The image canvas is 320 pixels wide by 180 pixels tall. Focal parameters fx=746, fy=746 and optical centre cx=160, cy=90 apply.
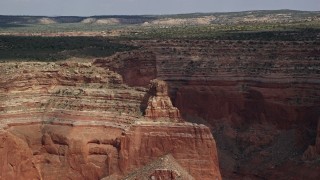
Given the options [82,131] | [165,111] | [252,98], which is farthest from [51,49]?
[165,111]

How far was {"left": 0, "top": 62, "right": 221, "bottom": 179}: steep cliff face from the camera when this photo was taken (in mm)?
46688

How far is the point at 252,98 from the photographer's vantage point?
6303 centimetres

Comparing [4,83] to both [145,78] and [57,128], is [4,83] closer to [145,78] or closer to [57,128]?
[57,128]

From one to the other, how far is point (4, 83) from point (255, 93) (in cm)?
2199

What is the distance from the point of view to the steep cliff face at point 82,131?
4669cm

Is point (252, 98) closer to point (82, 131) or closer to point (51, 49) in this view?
point (82, 131)

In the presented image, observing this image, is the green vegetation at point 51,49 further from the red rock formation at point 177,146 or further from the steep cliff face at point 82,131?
the red rock formation at point 177,146

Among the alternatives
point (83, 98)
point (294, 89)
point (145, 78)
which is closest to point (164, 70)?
point (145, 78)

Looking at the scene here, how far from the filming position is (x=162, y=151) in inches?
1834

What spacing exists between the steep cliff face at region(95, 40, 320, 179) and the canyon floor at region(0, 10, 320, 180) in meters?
0.09

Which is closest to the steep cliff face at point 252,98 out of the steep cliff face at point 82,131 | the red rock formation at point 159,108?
the red rock formation at point 159,108

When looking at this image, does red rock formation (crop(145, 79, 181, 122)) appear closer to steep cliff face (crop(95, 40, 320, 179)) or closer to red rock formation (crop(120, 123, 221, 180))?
red rock formation (crop(120, 123, 221, 180))

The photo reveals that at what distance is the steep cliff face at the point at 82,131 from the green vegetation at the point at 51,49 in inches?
491

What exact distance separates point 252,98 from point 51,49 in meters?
23.8
